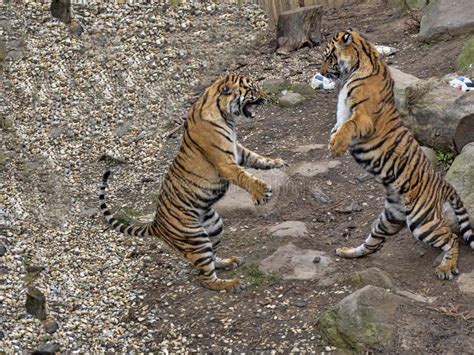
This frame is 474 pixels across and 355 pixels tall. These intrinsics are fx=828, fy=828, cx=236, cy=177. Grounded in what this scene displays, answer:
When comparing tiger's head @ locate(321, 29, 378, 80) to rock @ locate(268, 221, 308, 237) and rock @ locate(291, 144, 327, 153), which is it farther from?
rock @ locate(291, 144, 327, 153)

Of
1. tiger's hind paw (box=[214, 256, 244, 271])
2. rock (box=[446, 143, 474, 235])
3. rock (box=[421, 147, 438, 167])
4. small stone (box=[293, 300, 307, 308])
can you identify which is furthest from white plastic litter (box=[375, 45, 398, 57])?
small stone (box=[293, 300, 307, 308])

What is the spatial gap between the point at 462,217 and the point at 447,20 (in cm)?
488

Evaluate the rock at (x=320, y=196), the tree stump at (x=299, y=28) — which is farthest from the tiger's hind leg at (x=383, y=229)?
the tree stump at (x=299, y=28)

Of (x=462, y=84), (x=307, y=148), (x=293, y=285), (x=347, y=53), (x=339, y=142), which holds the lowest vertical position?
(x=307, y=148)

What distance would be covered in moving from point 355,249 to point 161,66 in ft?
17.2

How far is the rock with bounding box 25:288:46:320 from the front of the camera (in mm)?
5922

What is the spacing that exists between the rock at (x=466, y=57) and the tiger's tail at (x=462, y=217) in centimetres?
335

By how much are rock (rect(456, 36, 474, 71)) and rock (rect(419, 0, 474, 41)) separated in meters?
0.81

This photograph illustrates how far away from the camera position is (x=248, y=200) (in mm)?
7539

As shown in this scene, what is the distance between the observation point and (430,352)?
16.7ft

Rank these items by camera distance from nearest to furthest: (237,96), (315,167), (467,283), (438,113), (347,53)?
(467,283) < (347,53) < (237,96) < (438,113) < (315,167)

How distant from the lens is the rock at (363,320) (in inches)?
203

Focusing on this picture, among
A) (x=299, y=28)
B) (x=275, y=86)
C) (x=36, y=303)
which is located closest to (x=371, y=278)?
(x=36, y=303)

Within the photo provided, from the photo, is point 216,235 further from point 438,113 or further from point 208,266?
point 438,113
